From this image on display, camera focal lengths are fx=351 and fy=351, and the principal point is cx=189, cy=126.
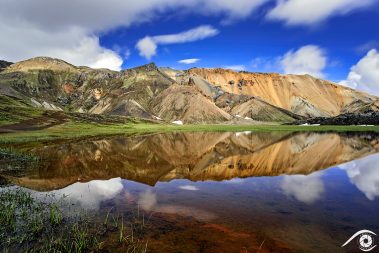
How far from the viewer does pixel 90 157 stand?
170ft

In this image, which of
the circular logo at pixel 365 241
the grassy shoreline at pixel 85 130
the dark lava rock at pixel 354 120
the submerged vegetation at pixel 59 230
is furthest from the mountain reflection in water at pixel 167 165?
the dark lava rock at pixel 354 120

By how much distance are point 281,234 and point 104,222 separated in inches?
386

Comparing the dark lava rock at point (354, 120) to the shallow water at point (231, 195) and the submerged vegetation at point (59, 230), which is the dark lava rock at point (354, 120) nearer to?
the shallow water at point (231, 195)

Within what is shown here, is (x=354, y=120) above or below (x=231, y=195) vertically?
above

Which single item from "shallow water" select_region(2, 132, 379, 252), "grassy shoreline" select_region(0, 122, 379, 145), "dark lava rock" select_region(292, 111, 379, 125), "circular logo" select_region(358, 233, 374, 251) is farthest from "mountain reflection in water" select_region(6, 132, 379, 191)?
"dark lava rock" select_region(292, 111, 379, 125)

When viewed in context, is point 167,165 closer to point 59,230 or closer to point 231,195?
point 231,195

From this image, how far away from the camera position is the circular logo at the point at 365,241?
16.8m

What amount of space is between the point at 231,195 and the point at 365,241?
1224 centimetres

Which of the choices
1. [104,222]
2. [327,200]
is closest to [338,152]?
[327,200]

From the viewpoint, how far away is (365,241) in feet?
57.4

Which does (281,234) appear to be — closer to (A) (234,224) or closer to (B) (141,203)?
(A) (234,224)

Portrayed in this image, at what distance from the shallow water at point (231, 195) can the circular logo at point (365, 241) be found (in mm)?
471

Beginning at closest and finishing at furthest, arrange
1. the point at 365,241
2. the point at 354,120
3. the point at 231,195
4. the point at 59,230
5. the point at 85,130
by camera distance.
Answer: the point at 365,241 → the point at 59,230 → the point at 231,195 → the point at 85,130 → the point at 354,120

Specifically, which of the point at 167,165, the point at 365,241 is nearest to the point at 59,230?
the point at 365,241
